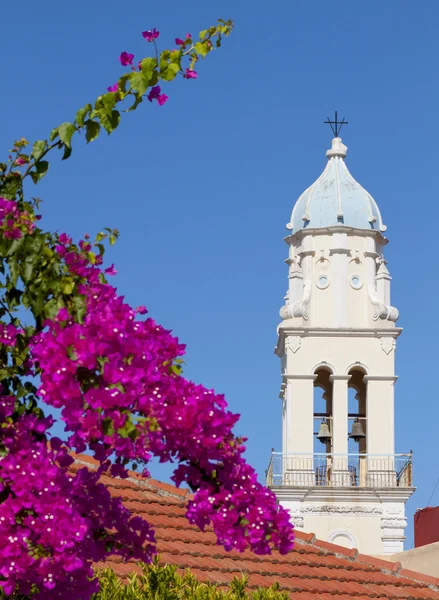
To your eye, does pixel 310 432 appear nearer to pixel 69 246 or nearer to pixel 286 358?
pixel 286 358

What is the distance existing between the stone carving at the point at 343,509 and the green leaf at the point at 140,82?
3078cm

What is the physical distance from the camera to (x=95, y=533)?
622 centimetres

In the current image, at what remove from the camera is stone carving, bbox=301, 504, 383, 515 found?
36656 mm

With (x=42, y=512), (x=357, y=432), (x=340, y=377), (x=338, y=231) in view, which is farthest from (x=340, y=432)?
(x=42, y=512)

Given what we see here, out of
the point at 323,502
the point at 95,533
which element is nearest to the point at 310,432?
the point at 323,502

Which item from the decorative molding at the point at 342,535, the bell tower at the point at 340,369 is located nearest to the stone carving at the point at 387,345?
the bell tower at the point at 340,369

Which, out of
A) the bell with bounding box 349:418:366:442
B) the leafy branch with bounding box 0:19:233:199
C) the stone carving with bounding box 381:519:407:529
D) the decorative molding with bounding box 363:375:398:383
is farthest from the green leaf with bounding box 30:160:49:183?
the stone carving with bounding box 381:519:407:529

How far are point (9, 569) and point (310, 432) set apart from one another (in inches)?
1213

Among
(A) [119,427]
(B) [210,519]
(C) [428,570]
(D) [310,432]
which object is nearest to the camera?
(A) [119,427]

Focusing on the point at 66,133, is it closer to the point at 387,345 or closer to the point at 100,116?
the point at 100,116

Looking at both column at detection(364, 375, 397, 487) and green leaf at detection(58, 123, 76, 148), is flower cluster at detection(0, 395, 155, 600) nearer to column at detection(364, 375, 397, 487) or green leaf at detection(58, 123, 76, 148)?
green leaf at detection(58, 123, 76, 148)

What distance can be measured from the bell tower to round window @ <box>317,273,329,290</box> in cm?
3

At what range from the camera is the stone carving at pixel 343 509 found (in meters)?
36.7

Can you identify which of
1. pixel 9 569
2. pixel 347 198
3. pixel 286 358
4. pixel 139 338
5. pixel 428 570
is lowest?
pixel 9 569
